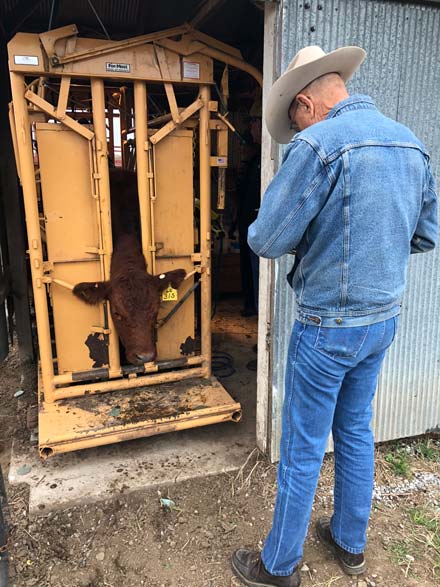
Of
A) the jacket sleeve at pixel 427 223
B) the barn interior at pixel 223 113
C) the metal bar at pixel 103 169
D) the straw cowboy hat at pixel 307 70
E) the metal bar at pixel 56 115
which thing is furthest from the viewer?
the barn interior at pixel 223 113

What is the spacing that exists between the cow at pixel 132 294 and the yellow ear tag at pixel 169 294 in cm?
5

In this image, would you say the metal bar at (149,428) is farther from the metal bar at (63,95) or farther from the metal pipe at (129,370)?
the metal bar at (63,95)

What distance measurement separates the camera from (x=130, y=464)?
10.8 feet

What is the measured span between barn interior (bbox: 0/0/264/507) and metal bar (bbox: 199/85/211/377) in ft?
0.41

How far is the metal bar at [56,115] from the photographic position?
3.11m

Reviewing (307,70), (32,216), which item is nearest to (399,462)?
(307,70)

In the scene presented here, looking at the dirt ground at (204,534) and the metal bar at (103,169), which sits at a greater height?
the metal bar at (103,169)

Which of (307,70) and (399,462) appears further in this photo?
(399,462)

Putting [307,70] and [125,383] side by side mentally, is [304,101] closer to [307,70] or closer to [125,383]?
[307,70]

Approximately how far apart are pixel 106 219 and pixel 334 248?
6.82 feet

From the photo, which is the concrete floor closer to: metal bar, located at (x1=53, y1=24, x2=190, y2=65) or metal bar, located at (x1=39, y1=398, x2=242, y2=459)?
metal bar, located at (x1=39, y1=398, x2=242, y2=459)

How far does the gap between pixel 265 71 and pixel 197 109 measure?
2.65 feet

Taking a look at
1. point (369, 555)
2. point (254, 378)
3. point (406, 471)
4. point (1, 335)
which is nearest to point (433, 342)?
point (406, 471)

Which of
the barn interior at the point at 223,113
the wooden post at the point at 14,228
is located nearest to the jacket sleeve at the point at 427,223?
the barn interior at the point at 223,113
